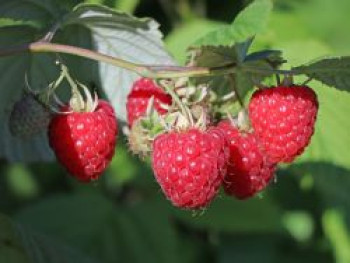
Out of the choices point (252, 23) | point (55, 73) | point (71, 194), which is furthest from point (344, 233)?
point (252, 23)

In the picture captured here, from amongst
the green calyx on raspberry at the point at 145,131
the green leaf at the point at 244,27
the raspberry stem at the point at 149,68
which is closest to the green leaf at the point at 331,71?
the raspberry stem at the point at 149,68

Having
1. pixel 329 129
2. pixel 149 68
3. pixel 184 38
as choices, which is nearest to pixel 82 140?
pixel 149 68

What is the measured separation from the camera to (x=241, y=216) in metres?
4.05

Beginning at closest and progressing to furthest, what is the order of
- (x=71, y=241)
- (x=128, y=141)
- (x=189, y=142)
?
(x=189, y=142), (x=128, y=141), (x=71, y=241)

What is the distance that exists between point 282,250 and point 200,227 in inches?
19.0

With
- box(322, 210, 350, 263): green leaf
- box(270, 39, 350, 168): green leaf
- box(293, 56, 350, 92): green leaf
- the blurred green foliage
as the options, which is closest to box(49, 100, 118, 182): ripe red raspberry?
box(293, 56, 350, 92): green leaf

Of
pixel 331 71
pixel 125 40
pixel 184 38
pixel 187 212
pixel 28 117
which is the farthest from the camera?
pixel 187 212

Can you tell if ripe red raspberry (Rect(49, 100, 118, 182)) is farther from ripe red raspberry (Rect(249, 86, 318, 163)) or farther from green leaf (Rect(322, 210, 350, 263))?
green leaf (Rect(322, 210, 350, 263))

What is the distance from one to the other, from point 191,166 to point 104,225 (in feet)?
6.27

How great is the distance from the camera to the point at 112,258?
396 cm

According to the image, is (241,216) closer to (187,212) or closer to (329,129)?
(187,212)

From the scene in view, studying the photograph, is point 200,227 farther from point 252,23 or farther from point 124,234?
point 252,23

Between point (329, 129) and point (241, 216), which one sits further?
point (241, 216)

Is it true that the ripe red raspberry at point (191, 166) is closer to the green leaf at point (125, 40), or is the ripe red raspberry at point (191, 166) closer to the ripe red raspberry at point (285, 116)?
the ripe red raspberry at point (285, 116)
